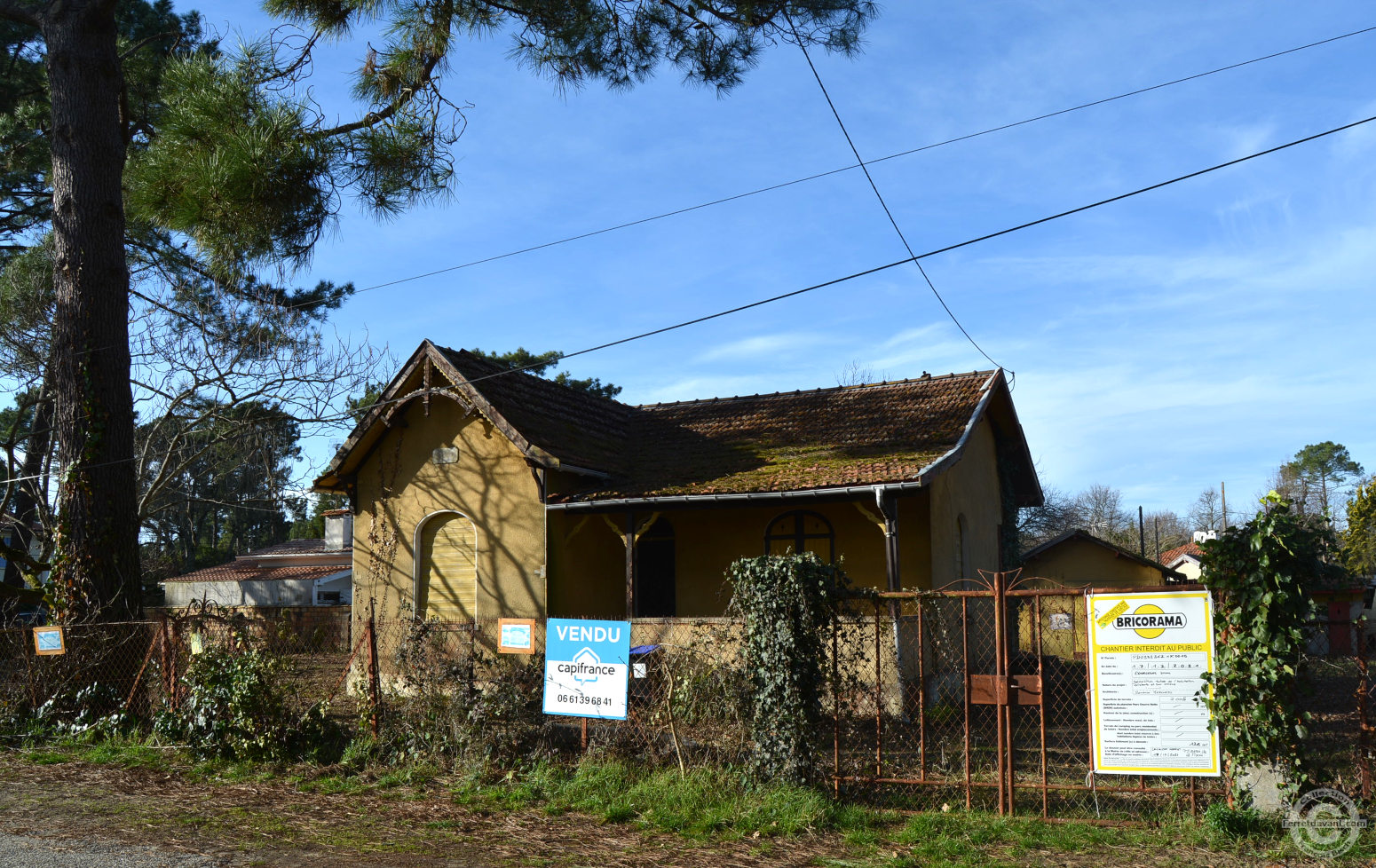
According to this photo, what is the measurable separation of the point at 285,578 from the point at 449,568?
83.8ft

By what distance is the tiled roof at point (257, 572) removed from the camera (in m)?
38.1

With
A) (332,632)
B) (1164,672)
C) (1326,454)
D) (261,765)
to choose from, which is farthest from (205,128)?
(1326,454)

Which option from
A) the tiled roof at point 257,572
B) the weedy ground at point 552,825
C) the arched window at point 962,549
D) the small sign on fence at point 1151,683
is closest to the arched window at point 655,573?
the arched window at point 962,549

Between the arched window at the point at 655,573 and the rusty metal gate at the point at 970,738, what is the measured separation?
14.0ft

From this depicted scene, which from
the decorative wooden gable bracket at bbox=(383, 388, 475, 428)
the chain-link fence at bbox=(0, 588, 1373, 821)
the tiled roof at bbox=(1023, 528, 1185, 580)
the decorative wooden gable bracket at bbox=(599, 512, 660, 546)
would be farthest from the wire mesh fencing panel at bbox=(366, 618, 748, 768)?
the tiled roof at bbox=(1023, 528, 1185, 580)

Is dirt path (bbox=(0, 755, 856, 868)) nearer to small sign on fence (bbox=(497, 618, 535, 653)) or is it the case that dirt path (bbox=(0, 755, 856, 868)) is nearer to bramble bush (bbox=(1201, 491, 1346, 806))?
small sign on fence (bbox=(497, 618, 535, 653))

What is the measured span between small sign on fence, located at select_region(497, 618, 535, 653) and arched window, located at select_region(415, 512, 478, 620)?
18.4 ft

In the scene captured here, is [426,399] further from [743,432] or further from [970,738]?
[970,738]

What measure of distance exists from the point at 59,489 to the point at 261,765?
5.29 m

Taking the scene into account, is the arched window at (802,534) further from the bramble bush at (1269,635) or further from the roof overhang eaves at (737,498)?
the bramble bush at (1269,635)

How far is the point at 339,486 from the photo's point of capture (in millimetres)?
16734

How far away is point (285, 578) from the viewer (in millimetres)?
38031

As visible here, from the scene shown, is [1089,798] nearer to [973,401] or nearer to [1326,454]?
[973,401]

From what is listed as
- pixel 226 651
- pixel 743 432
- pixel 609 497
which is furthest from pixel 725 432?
pixel 226 651
